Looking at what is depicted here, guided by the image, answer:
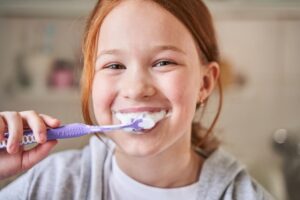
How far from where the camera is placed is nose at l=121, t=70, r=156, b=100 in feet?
1.92

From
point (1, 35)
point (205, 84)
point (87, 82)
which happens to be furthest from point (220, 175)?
point (1, 35)

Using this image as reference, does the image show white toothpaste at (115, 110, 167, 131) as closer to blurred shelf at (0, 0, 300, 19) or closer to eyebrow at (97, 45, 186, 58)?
eyebrow at (97, 45, 186, 58)

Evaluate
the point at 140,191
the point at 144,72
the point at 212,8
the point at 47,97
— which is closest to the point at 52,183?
the point at 140,191

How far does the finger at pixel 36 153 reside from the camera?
0.60 meters

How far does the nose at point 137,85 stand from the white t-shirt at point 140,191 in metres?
0.17

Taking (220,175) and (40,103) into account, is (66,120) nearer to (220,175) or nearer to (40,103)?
(40,103)

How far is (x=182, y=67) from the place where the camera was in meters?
0.64

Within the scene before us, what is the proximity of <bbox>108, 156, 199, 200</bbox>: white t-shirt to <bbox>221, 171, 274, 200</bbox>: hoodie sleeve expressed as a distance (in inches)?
2.2

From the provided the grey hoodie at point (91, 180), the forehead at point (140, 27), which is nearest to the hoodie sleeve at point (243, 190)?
the grey hoodie at point (91, 180)

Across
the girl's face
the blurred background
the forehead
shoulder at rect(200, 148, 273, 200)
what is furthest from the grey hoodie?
the blurred background

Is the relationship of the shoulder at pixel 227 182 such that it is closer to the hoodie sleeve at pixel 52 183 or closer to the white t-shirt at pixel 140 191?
the white t-shirt at pixel 140 191

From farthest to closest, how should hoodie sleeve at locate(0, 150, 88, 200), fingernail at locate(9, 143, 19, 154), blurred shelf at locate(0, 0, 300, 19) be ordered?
blurred shelf at locate(0, 0, 300, 19) < hoodie sleeve at locate(0, 150, 88, 200) < fingernail at locate(9, 143, 19, 154)

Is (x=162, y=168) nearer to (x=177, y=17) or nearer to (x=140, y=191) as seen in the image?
(x=140, y=191)

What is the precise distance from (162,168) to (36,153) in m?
0.21
